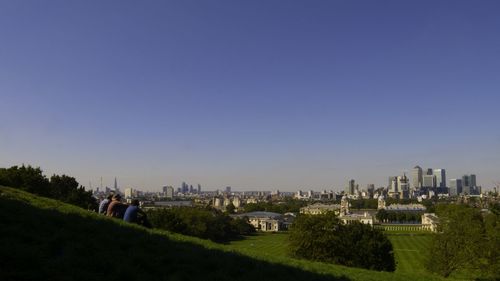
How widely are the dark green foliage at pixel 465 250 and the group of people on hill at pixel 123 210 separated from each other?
3458cm

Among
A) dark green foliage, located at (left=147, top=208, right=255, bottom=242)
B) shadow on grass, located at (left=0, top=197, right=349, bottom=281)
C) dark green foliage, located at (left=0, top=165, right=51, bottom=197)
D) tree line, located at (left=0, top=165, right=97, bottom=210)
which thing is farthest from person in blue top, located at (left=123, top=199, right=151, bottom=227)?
dark green foliage, located at (left=0, top=165, right=51, bottom=197)

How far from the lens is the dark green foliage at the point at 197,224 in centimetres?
7319

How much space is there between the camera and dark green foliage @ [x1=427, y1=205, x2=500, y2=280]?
1618 inches

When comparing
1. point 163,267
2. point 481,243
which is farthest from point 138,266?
point 481,243

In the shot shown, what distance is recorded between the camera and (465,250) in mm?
42781

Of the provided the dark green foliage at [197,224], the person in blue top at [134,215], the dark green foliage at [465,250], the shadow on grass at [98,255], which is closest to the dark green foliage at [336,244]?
the dark green foliage at [465,250]

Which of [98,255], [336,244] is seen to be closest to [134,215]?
[98,255]

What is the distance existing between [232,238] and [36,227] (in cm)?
13236

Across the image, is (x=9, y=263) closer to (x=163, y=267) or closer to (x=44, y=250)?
(x=44, y=250)

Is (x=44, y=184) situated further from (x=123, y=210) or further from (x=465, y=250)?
(x=465, y=250)

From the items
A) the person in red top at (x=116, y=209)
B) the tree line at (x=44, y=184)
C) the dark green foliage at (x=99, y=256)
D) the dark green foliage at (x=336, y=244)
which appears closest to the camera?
the dark green foliage at (x=99, y=256)

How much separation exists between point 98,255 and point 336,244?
1778 inches

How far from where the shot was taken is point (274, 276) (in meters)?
9.97

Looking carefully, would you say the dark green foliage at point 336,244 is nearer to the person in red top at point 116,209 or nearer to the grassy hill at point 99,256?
the person in red top at point 116,209
